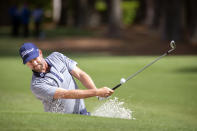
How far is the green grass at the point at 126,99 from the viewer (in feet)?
22.0

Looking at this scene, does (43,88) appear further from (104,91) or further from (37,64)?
(104,91)

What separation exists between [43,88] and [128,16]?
5526 centimetres

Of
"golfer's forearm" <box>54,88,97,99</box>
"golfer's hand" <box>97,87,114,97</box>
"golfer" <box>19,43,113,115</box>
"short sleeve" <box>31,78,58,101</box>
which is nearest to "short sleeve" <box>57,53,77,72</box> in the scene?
"golfer" <box>19,43,113,115</box>

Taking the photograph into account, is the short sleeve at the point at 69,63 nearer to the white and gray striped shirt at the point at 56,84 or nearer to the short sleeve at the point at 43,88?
the white and gray striped shirt at the point at 56,84

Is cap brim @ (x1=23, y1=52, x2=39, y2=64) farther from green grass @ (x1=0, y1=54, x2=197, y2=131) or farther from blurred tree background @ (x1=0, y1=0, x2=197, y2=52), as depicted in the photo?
blurred tree background @ (x1=0, y1=0, x2=197, y2=52)

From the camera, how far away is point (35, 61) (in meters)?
6.89

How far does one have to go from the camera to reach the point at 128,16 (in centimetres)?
6169

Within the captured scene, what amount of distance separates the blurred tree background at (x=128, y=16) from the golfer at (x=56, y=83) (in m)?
24.5

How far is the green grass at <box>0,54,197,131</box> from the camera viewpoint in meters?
6.69

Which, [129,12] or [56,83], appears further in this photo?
[129,12]

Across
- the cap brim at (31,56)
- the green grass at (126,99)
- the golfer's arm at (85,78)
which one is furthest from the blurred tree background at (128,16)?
the cap brim at (31,56)

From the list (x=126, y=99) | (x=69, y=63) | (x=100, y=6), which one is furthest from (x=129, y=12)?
(x=69, y=63)

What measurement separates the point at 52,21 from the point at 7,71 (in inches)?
1951

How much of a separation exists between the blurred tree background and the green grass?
855cm
